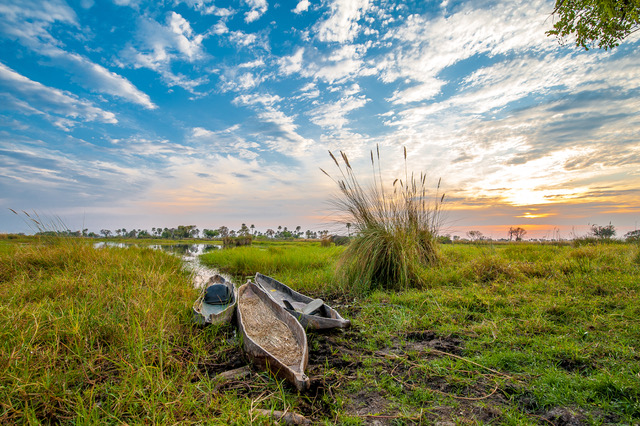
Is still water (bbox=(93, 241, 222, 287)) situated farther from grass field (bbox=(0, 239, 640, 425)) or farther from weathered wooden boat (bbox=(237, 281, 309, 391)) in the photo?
grass field (bbox=(0, 239, 640, 425))

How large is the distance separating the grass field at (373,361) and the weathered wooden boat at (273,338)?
0.13 meters

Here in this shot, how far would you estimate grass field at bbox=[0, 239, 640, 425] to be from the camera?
6.68ft

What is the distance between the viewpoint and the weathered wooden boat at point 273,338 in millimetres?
2539

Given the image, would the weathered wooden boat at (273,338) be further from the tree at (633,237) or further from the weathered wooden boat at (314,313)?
the tree at (633,237)

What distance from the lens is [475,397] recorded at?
2201mm

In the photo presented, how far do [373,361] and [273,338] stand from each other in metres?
1.17

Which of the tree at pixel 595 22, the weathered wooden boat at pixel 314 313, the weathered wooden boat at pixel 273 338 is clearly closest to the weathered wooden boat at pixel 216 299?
the weathered wooden boat at pixel 273 338

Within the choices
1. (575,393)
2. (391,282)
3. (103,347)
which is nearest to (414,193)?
(391,282)

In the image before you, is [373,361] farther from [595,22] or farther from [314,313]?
[595,22]

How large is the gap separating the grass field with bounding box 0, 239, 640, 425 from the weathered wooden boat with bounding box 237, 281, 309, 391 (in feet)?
0.42

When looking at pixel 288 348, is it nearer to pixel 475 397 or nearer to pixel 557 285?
pixel 475 397

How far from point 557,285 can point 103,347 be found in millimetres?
6363

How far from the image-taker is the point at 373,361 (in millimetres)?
2932

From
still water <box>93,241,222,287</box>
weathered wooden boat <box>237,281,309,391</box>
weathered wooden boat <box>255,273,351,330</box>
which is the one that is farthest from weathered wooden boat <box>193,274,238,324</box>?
still water <box>93,241,222,287</box>
